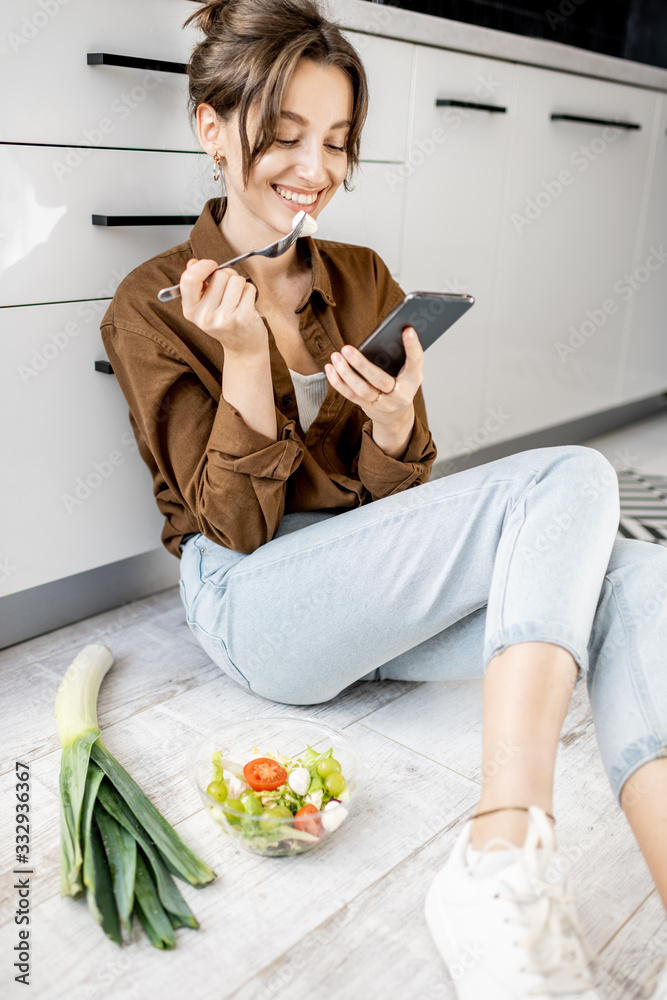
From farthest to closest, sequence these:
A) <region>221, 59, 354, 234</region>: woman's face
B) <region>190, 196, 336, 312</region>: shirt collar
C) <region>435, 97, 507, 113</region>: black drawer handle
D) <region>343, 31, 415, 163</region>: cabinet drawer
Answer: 1. <region>435, 97, 507, 113</region>: black drawer handle
2. <region>343, 31, 415, 163</region>: cabinet drawer
3. <region>190, 196, 336, 312</region>: shirt collar
4. <region>221, 59, 354, 234</region>: woman's face

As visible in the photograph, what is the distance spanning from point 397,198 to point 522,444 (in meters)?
0.87

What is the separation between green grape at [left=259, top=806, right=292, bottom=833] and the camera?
925mm

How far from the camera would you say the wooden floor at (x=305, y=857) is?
0.82 meters

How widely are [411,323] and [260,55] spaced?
0.36m

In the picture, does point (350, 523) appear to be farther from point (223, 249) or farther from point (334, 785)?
point (223, 249)

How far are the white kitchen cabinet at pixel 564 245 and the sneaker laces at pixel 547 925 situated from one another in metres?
1.47

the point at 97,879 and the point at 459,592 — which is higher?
the point at 459,592

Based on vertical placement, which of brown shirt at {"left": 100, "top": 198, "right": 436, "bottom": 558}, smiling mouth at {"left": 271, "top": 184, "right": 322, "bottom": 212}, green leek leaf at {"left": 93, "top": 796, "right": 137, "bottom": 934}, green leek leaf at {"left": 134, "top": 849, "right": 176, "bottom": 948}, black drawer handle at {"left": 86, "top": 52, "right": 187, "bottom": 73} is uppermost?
black drawer handle at {"left": 86, "top": 52, "right": 187, "bottom": 73}

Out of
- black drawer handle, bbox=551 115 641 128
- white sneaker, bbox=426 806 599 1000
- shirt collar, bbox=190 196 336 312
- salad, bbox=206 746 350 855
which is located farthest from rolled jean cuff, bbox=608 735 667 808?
black drawer handle, bbox=551 115 641 128

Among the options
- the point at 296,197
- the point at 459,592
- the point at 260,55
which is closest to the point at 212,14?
the point at 260,55

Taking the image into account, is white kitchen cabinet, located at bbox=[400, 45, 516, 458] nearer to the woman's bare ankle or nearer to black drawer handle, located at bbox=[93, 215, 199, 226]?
black drawer handle, located at bbox=[93, 215, 199, 226]

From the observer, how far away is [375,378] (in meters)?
0.97

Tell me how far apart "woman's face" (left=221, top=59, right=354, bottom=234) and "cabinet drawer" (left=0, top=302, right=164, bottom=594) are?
34cm

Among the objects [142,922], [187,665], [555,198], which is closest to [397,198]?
[555,198]
